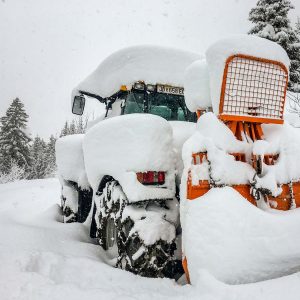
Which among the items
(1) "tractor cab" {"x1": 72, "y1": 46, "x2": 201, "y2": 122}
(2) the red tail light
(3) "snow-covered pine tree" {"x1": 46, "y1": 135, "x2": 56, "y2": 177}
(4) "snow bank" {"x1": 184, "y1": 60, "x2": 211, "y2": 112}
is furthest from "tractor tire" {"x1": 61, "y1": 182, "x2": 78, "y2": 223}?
(3) "snow-covered pine tree" {"x1": 46, "y1": 135, "x2": 56, "y2": 177}

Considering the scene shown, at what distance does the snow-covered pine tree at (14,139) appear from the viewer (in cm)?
3153

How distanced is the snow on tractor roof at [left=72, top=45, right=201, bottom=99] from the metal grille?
1774 mm

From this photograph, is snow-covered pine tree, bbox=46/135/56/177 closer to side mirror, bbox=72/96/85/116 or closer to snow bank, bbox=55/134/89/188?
side mirror, bbox=72/96/85/116

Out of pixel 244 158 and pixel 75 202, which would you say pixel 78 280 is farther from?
pixel 75 202

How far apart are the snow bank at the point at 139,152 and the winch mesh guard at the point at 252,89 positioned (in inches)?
21.0

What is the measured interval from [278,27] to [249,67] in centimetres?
2004

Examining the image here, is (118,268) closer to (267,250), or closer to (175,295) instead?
(175,295)

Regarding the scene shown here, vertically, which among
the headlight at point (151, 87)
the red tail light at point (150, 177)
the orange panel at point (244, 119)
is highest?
the headlight at point (151, 87)

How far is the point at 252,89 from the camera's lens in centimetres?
221

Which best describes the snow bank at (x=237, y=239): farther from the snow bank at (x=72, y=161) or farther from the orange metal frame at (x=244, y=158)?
the snow bank at (x=72, y=161)

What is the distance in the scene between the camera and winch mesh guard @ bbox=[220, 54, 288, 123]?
7.06 ft

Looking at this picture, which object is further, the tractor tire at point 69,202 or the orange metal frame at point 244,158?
the tractor tire at point 69,202

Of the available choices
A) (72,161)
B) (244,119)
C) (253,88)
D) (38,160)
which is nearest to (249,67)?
(253,88)

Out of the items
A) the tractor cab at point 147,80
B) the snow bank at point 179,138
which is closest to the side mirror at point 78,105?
the tractor cab at point 147,80
